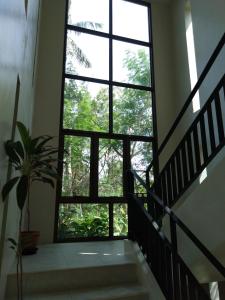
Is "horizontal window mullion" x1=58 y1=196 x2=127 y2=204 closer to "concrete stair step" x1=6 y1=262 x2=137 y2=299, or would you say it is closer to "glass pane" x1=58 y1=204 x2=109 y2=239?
"glass pane" x1=58 y1=204 x2=109 y2=239

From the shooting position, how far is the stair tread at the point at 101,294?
254 centimetres

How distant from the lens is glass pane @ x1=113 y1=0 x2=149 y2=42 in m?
7.02

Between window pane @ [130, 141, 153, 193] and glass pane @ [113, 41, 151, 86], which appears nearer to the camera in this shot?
window pane @ [130, 141, 153, 193]

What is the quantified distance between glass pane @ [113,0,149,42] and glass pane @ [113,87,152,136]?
5.63 feet

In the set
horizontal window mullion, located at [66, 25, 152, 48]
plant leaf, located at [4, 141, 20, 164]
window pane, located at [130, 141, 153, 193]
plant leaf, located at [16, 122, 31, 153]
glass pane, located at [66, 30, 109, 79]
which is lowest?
plant leaf, located at [4, 141, 20, 164]

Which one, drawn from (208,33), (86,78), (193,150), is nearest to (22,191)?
(193,150)

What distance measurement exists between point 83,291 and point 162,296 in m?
0.83

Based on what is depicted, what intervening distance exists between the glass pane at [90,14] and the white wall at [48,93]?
0.97 ft

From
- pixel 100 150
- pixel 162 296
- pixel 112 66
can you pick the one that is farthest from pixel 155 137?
pixel 162 296

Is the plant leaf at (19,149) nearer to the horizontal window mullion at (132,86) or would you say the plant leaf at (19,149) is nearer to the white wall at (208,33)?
the white wall at (208,33)

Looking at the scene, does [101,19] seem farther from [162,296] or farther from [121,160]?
[162,296]

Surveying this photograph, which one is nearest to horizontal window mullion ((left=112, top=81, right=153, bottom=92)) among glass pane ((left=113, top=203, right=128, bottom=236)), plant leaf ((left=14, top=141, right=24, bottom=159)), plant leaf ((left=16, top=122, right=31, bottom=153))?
glass pane ((left=113, top=203, right=128, bottom=236))

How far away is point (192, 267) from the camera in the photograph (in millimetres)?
2754

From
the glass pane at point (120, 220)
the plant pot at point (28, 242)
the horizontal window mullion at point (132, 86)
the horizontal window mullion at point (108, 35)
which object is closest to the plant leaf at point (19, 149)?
the plant pot at point (28, 242)
